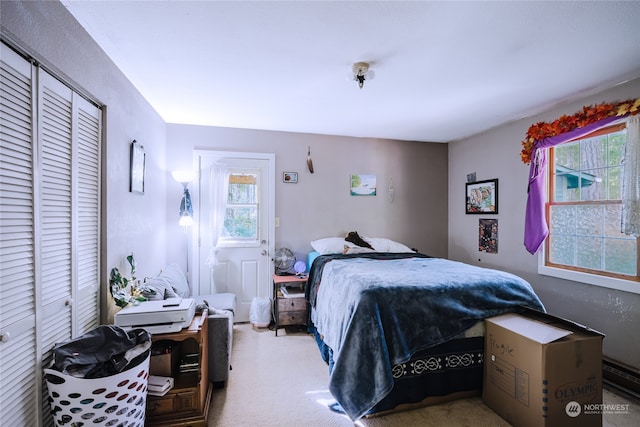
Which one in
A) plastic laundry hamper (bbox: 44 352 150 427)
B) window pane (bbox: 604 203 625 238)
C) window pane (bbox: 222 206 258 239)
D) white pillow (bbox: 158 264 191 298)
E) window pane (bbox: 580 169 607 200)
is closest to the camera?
plastic laundry hamper (bbox: 44 352 150 427)

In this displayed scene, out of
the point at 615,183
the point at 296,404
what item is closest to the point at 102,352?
the point at 296,404

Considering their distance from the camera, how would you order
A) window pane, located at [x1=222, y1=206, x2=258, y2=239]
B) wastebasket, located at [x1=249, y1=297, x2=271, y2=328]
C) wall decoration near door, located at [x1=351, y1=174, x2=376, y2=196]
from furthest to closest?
wall decoration near door, located at [x1=351, y1=174, x2=376, y2=196]
window pane, located at [x1=222, y1=206, x2=258, y2=239]
wastebasket, located at [x1=249, y1=297, x2=271, y2=328]

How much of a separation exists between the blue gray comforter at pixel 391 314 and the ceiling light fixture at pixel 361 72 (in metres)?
1.51

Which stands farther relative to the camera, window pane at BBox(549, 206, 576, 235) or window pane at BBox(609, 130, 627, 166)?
window pane at BBox(549, 206, 576, 235)

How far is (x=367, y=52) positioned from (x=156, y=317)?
216 cm

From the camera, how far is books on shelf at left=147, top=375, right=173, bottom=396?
5.60 ft

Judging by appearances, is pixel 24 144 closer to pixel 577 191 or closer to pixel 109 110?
pixel 109 110

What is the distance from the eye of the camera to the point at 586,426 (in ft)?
5.65

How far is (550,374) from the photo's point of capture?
1657 millimetres

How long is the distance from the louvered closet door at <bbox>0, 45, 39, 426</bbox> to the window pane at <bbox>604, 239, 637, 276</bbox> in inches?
155

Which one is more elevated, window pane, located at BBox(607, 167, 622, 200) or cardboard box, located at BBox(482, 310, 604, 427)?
window pane, located at BBox(607, 167, 622, 200)

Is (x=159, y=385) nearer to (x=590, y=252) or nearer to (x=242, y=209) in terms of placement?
(x=242, y=209)

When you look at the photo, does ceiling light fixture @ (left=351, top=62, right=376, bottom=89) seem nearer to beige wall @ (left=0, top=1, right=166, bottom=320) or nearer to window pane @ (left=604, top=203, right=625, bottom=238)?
beige wall @ (left=0, top=1, right=166, bottom=320)

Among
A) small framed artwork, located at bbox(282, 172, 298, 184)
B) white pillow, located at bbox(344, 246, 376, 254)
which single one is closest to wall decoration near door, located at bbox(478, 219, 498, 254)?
white pillow, located at bbox(344, 246, 376, 254)
